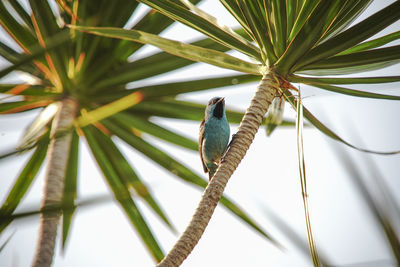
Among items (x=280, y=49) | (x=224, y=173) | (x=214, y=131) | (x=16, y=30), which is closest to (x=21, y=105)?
(x=16, y=30)

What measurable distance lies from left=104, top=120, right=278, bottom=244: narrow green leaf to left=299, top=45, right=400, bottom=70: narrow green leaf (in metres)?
1.57

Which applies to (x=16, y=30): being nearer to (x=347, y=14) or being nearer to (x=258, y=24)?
(x=258, y=24)

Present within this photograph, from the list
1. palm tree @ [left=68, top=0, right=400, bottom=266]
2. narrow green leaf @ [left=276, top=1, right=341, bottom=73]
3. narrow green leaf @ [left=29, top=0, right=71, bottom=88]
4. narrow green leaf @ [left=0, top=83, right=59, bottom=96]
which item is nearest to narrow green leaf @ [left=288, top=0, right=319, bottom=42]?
palm tree @ [left=68, top=0, right=400, bottom=266]

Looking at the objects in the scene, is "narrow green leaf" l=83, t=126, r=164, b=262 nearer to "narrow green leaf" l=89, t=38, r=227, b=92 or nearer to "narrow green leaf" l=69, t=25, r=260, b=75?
"narrow green leaf" l=89, t=38, r=227, b=92

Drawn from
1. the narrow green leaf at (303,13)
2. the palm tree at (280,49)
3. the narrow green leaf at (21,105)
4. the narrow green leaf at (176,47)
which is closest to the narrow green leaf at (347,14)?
the palm tree at (280,49)

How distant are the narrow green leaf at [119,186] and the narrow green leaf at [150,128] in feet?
0.92

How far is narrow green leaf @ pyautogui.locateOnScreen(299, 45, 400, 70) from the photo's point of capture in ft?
6.38

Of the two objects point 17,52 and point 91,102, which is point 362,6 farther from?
point 17,52

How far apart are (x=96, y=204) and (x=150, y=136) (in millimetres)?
2836

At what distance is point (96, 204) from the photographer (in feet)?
2.24

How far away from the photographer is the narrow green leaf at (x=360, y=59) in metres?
1.94

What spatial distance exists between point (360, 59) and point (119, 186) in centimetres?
230

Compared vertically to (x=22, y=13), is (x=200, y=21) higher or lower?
lower

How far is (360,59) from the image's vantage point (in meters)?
2.04
